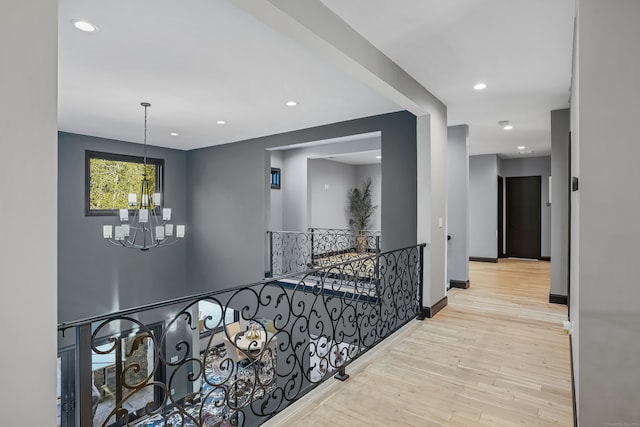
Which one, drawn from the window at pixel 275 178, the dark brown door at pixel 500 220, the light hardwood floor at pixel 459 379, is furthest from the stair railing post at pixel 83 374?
the dark brown door at pixel 500 220

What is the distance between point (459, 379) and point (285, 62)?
307 cm

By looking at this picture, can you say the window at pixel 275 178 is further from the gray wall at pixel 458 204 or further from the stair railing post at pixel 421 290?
the stair railing post at pixel 421 290

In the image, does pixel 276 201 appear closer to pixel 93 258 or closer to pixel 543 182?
pixel 93 258

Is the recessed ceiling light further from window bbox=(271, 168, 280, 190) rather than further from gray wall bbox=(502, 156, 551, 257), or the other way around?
gray wall bbox=(502, 156, 551, 257)

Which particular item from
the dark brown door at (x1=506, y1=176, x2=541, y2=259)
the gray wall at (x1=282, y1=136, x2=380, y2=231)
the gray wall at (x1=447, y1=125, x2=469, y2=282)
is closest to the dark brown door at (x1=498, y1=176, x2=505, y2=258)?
the dark brown door at (x1=506, y1=176, x2=541, y2=259)

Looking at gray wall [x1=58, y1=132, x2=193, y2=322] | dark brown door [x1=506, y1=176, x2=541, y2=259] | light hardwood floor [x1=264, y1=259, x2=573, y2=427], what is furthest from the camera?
dark brown door [x1=506, y1=176, x2=541, y2=259]

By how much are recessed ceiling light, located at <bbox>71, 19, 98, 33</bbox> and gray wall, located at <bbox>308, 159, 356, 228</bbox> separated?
667cm

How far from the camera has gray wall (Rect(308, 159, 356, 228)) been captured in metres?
9.46

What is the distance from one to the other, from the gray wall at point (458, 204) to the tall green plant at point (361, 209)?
4.41 meters

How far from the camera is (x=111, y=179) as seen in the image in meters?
6.86

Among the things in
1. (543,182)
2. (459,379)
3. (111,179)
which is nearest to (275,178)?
(111,179)
